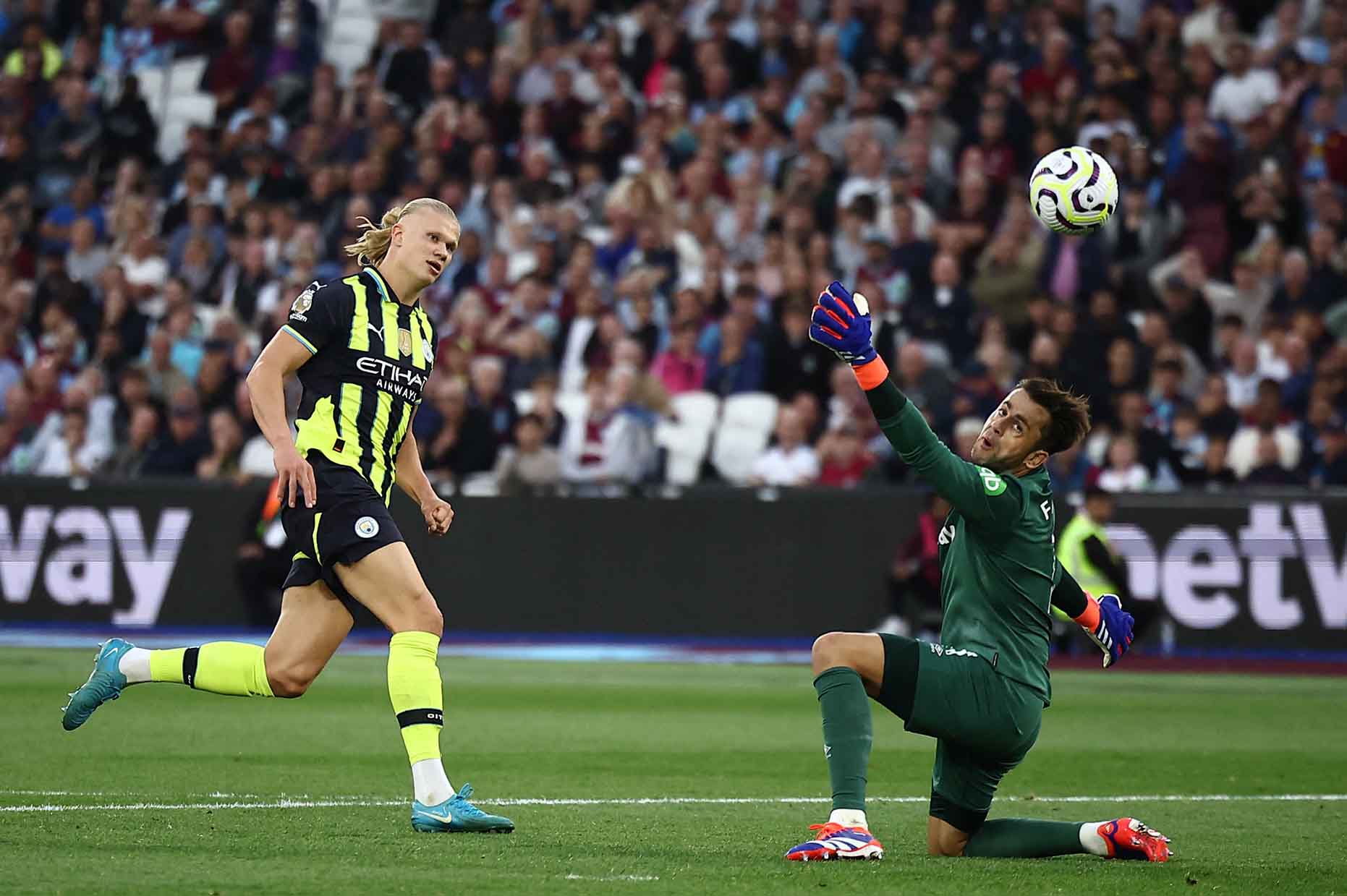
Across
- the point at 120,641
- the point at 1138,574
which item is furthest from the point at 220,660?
the point at 1138,574

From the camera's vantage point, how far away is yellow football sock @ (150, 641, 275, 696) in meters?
7.78

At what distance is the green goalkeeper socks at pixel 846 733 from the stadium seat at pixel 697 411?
41.3 feet

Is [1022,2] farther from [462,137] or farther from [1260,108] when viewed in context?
[462,137]

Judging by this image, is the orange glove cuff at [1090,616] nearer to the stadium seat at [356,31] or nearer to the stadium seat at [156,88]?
the stadium seat at [356,31]

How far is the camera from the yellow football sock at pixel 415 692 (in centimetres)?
747

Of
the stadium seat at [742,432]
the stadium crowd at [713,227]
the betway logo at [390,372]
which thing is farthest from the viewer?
the stadium seat at [742,432]

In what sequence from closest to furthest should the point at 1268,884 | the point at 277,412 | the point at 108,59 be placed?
the point at 1268,884
the point at 277,412
the point at 108,59

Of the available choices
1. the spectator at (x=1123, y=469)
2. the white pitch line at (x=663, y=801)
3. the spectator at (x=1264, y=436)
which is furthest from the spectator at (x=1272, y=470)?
the white pitch line at (x=663, y=801)

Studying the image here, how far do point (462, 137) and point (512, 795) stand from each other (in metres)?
14.9

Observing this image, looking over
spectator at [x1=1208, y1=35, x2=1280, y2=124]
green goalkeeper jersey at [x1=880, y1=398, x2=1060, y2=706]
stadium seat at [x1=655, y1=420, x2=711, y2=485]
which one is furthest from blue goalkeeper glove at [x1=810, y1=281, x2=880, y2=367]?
spectator at [x1=1208, y1=35, x2=1280, y2=124]

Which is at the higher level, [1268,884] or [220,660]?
[220,660]

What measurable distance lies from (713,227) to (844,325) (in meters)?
14.7

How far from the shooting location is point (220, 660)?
7852mm

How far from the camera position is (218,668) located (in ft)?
25.7
